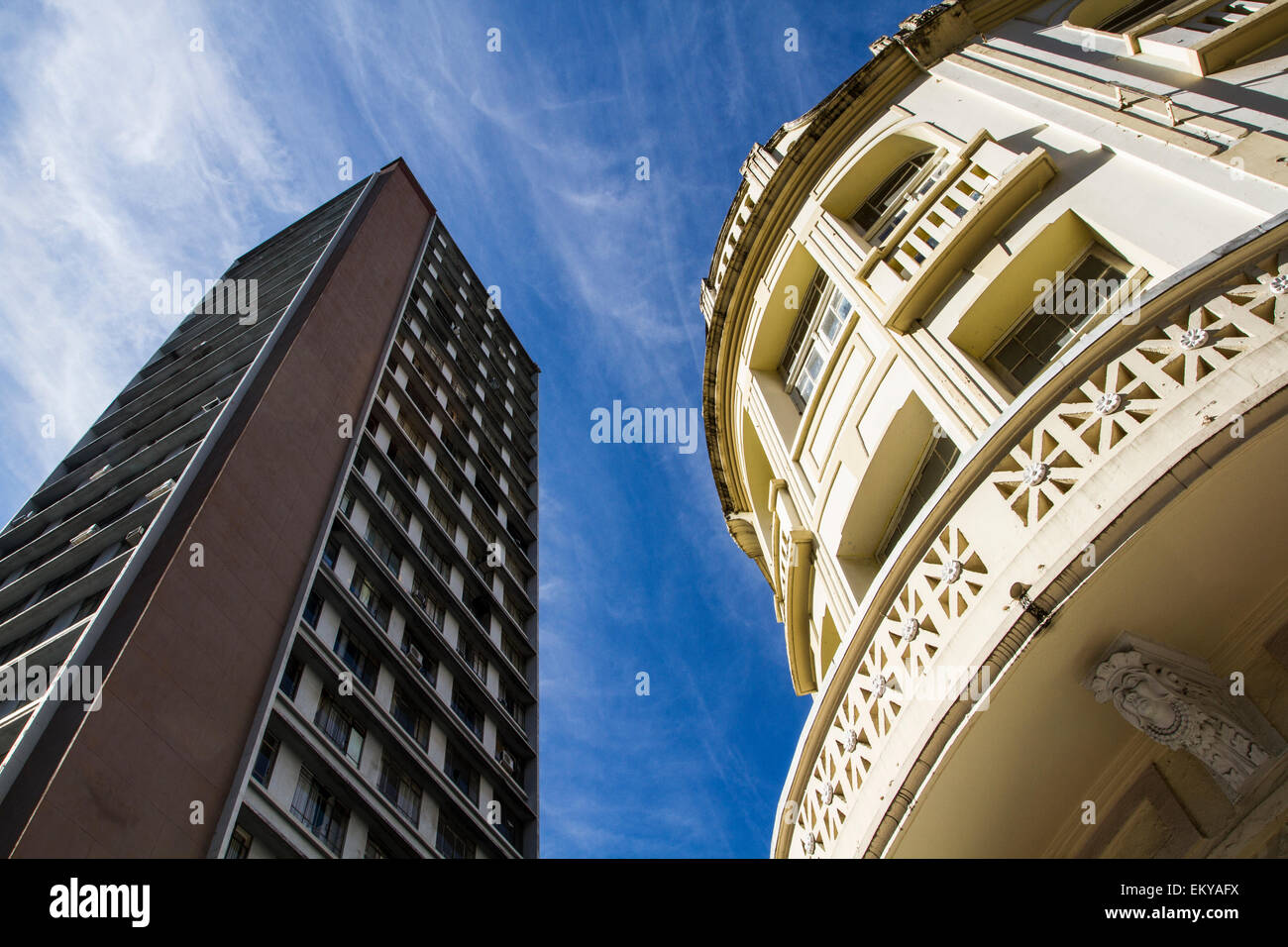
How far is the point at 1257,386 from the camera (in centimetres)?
636

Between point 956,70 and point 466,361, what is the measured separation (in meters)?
31.0

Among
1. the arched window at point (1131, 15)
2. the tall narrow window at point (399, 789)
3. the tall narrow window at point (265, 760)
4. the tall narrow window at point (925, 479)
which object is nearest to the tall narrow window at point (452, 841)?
the tall narrow window at point (399, 789)

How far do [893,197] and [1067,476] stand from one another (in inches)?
408

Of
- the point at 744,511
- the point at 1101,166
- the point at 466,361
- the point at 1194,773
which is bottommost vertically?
the point at 1194,773

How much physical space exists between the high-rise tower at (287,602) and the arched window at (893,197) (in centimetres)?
1547

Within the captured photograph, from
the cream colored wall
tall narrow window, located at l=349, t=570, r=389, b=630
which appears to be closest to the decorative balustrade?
the cream colored wall

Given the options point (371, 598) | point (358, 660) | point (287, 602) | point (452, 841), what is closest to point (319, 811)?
point (358, 660)

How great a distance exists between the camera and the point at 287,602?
750 inches

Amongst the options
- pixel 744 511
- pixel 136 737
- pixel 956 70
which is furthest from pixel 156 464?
pixel 956 70

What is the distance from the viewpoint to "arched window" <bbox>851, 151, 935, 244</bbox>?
1488 centimetres

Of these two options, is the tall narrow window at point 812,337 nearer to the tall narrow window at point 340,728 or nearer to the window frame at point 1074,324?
the window frame at point 1074,324

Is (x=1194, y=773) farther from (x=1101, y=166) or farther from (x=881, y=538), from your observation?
(x=1101, y=166)

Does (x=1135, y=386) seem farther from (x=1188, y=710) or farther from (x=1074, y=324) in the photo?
(x=1074, y=324)

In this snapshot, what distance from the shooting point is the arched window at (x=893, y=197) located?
1488 centimetres
